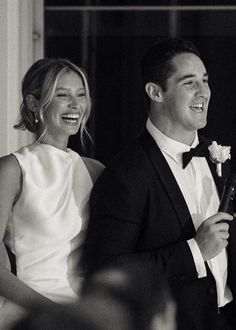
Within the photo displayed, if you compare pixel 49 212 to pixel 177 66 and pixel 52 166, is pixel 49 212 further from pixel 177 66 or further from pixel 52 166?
pixel 177 66

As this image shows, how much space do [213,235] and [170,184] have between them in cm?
18

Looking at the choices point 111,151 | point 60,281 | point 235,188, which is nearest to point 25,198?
point 60,281

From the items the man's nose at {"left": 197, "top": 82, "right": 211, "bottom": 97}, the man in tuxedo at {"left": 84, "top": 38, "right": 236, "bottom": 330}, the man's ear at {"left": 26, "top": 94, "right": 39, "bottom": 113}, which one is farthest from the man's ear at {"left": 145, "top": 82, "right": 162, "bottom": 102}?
the man's ear at {"left": 26, "top": 94, "right": 39, "bottom": 113}

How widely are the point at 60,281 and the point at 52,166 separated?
0.97 feet

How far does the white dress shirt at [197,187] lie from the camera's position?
2.17m

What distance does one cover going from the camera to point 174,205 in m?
2.12

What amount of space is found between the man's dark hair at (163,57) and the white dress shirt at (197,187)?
12 centimetres

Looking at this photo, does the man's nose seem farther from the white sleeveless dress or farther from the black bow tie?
the white sleeveless dress

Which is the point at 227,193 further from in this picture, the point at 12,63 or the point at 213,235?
the point at 12,63

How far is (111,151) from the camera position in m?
3.77

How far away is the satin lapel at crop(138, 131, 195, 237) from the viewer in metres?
2.12

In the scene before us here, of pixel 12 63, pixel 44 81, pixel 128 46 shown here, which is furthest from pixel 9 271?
pixel 128 46

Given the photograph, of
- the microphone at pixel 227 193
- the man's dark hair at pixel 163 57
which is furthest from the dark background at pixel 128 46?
the microphone at pixel 227 193

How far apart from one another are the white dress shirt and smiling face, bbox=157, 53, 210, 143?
3 cm
